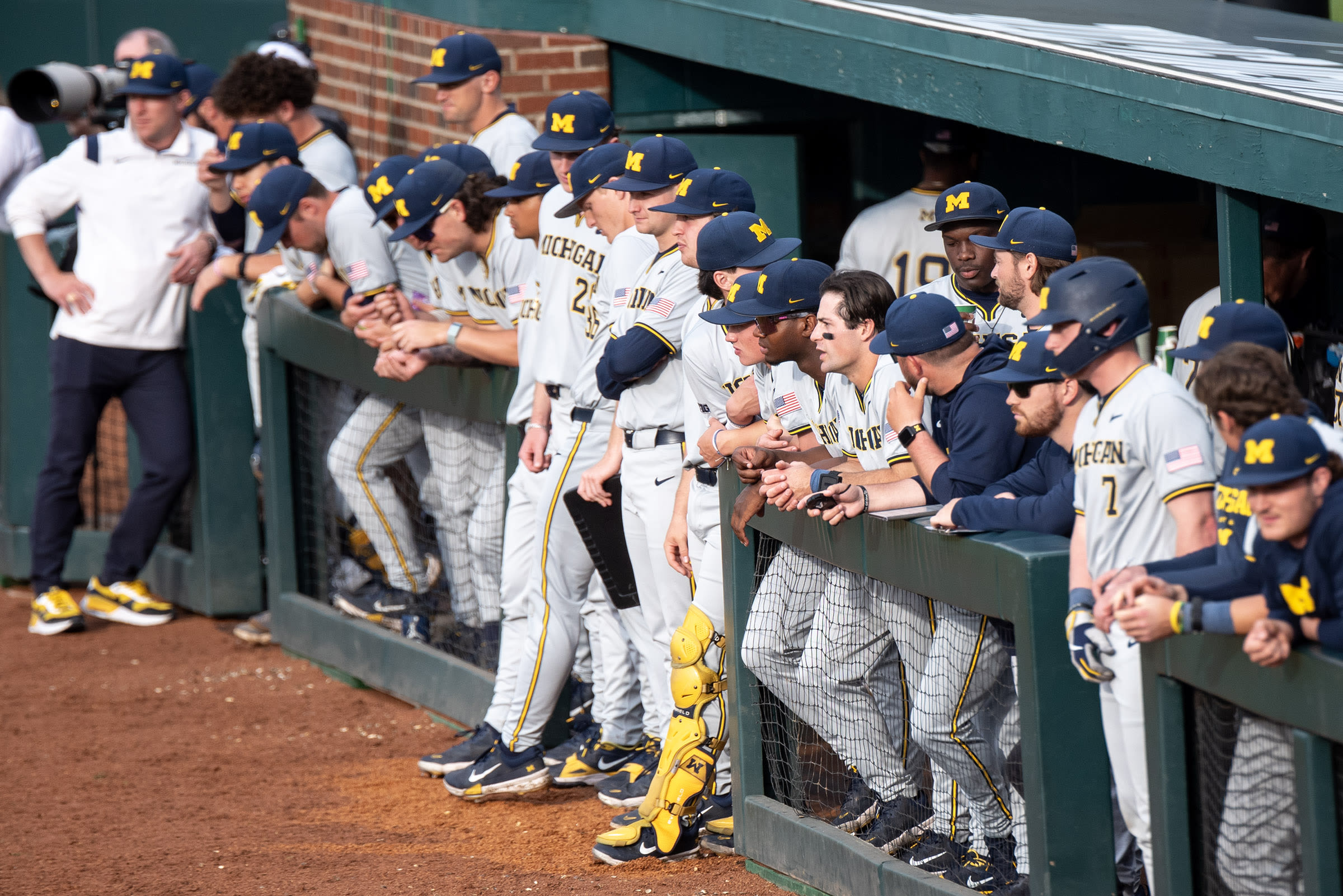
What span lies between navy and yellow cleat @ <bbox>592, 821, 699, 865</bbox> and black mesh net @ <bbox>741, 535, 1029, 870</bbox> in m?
0.30

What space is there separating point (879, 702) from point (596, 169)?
1.77 meters

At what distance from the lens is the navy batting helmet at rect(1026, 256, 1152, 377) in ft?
10.2

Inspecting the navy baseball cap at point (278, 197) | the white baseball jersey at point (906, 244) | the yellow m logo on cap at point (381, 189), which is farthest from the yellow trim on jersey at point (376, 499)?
the white baseball jersey at point (906, 244)

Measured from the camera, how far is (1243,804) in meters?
2.81

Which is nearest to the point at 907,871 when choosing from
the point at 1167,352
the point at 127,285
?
the point at 1167,352

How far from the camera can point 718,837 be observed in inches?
176

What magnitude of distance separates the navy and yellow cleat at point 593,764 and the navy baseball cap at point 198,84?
421 cm

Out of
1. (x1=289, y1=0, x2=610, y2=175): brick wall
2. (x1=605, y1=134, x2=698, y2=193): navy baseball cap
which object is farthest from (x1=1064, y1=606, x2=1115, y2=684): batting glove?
(x1=289, y1=0, x2=610, y2=175): brick wall

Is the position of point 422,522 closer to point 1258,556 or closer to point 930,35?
point 930,35

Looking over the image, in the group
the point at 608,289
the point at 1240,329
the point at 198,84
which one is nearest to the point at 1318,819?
the point at 1240,329

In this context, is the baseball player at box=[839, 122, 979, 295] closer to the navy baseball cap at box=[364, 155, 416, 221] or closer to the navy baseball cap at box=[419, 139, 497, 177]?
the navy baseball cap at box=[419, 139, 497, 177]

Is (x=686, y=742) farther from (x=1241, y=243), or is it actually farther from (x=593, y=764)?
(x=1241, y=243)

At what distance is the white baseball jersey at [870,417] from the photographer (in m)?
3.84

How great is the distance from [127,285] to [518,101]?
1.89 m
